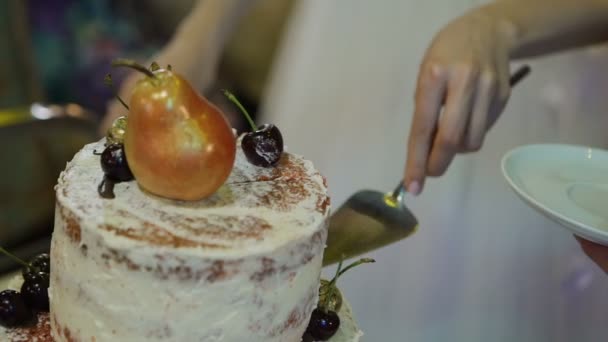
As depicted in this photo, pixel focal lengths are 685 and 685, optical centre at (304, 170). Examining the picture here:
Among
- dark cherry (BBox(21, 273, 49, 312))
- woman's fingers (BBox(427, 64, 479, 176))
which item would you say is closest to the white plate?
woman's fingers (BBox(427, 64, 479, 176))

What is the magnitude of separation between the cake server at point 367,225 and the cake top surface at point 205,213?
236 millimetres

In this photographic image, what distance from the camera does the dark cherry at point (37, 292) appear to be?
902 millimetres

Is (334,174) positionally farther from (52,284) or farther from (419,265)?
(52,284)

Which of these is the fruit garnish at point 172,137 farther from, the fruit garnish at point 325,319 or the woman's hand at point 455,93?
the woman's hand at point 455,93

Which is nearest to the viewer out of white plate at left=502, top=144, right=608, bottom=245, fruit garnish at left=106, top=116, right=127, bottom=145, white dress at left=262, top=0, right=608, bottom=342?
fruit garnish at left=106, top=116, right=127, bottom=145

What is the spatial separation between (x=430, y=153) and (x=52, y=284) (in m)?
0.76

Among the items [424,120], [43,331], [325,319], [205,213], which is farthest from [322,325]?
[424,120]

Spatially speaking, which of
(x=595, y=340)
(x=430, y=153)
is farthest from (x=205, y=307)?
(x=595, y=340)

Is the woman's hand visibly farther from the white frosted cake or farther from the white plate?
the white frosted cake

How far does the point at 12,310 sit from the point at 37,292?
0.14 ft

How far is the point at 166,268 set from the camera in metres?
0.72

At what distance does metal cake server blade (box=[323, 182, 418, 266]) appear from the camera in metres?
1.12

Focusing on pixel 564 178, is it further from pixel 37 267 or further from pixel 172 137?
pixel 37 267

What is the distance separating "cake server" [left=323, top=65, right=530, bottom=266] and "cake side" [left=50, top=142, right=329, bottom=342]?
0.26 metres
